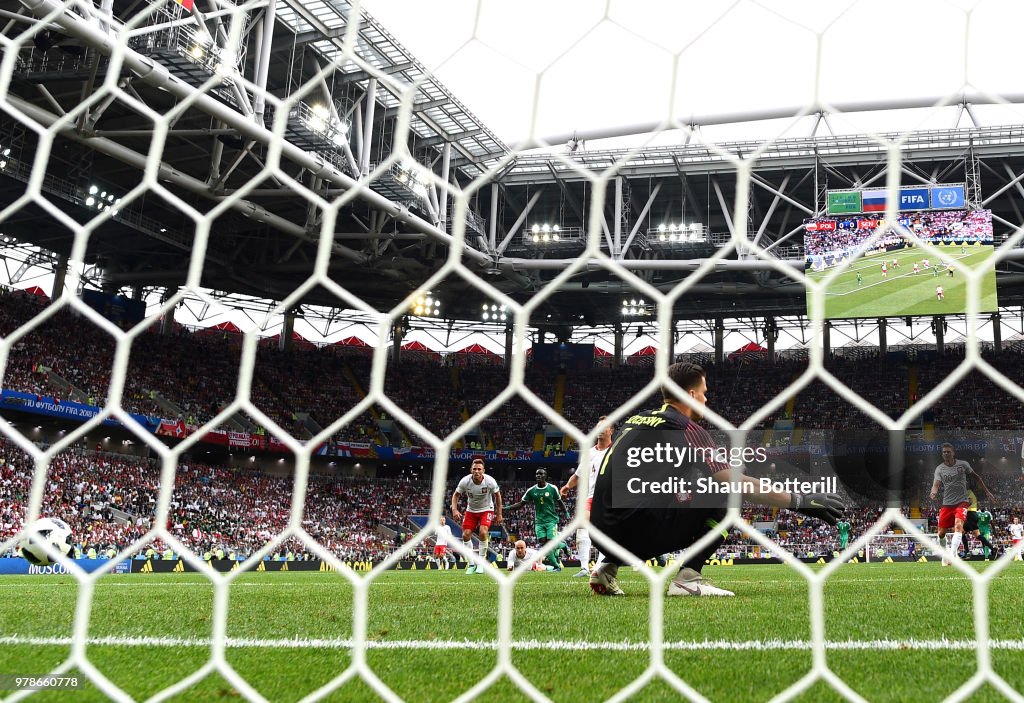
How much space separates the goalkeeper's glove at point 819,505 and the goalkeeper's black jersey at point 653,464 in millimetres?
406

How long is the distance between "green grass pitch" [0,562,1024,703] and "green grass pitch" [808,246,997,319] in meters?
15.3

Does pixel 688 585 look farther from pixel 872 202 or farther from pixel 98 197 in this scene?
pixel 98 197

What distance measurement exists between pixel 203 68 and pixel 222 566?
10323 mm

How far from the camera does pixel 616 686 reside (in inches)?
83.7

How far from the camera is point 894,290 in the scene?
18.9m

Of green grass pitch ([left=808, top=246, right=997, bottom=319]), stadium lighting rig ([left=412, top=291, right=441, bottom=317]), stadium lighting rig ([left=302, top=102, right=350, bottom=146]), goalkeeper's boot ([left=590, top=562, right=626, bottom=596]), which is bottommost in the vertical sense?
goalkeeper's boot ([left=590, top=562, right=626, bottom=596])

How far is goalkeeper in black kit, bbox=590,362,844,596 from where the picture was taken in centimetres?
329

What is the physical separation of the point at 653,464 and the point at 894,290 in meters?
17.8

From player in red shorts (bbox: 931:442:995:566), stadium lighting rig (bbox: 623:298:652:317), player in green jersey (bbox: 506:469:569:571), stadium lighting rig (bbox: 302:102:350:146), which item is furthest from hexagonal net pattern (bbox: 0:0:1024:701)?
stadium lighting rig (bbox: 623:298:652:317)

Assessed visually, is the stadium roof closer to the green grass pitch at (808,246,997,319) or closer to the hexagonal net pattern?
the hexagonal net pattern

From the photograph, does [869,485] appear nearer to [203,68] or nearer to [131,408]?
[203,68]

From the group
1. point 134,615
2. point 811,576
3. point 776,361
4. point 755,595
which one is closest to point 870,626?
point 755,595

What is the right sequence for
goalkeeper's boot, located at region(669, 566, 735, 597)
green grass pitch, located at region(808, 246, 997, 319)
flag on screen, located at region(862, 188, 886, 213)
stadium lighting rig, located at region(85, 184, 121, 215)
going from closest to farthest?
goalkeeper's boot, located at region(669, 566, 735, 597) < green grass pitch, located at region(808, 246, 997, 319) < flag on screen, located at region(862, 188, 886, 213) < stadium lighting rig, located at region(85, 184, 121, 215)

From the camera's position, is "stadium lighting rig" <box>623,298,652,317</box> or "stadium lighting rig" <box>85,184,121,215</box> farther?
"stadium lighting rig" <box>623,298,652,317</box>
